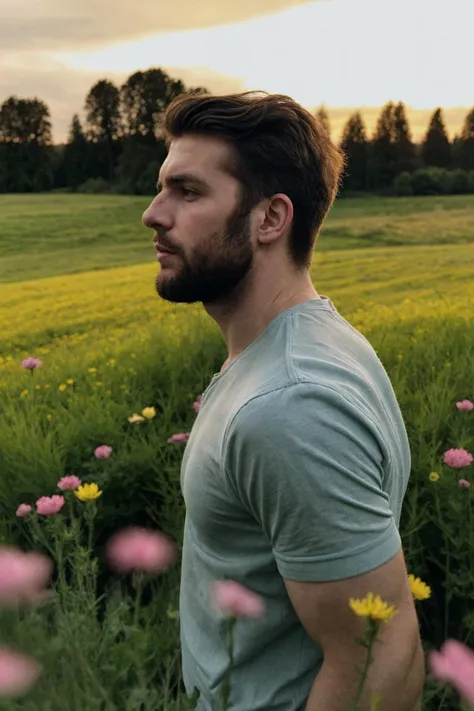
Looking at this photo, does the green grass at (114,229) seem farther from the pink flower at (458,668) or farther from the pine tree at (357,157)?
the pink flower at (458,668)

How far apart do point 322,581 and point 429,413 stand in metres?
1.19

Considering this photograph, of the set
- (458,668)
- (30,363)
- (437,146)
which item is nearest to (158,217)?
(458,668)

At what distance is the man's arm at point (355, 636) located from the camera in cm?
74

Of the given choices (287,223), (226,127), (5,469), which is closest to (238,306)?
(287,223)

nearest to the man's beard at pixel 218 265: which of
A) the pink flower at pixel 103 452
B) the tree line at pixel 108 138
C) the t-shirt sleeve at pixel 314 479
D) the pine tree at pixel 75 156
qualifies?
the t-shirt sleeve at pixel 314 479

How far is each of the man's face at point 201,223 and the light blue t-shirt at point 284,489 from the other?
4.1 inches

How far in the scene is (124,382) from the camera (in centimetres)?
228

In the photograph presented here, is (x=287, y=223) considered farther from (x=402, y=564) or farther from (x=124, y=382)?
(x=124, y=382)

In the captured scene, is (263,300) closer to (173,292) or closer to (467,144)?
(173,292)

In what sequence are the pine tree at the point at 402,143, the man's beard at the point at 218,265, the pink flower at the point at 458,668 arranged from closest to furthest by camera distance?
the pink flower at the point at 458,668
the man's beard at the point at 218,265
the pine tree at the point at 402,143

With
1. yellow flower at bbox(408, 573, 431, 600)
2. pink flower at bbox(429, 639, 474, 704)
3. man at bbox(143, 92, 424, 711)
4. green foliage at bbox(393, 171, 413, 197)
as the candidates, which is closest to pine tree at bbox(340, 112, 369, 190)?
green foliage at bbox(393, 171, 413, 197)

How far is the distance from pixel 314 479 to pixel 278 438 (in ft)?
0.18

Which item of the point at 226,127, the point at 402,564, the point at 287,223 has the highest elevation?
the point at 226,127

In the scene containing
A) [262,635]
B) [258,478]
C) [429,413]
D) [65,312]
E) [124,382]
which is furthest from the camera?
[65,312]
